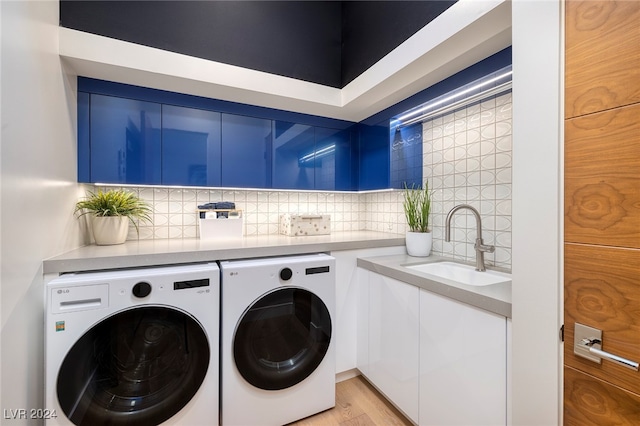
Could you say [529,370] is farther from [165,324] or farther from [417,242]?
[165,324]

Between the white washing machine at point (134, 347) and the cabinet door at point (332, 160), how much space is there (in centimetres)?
133

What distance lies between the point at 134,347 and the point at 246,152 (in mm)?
1439

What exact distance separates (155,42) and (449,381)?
2477mm

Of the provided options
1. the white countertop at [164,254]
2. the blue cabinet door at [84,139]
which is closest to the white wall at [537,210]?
the white countertop at [164,254]

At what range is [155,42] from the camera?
1646 millimetres

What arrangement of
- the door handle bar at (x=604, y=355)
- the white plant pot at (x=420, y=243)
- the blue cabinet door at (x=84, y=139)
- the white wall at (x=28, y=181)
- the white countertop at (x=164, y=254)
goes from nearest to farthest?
the door handle bar at (x=604, y=355) < the white wall at (x=28, y=181) < the white countertop at (x=164, y=254) < the blue cabinet door at (x=84, y=139) < the white plant pot at (x=420, y=243)

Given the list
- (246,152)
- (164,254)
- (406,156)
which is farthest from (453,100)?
(164,254)

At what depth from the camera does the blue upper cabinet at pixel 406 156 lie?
2.13 metres

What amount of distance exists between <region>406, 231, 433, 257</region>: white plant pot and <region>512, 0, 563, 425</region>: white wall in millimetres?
992

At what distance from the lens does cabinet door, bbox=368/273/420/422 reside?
145 cm

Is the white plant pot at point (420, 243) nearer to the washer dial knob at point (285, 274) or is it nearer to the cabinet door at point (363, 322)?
the cabinet door at point (363, 322)

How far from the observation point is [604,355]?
74cm

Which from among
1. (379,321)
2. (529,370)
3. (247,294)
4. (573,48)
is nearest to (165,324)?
(247,294)

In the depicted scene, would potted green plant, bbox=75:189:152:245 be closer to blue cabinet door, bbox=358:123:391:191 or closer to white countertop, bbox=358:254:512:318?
white countertop, bbox=358:254:512:318
